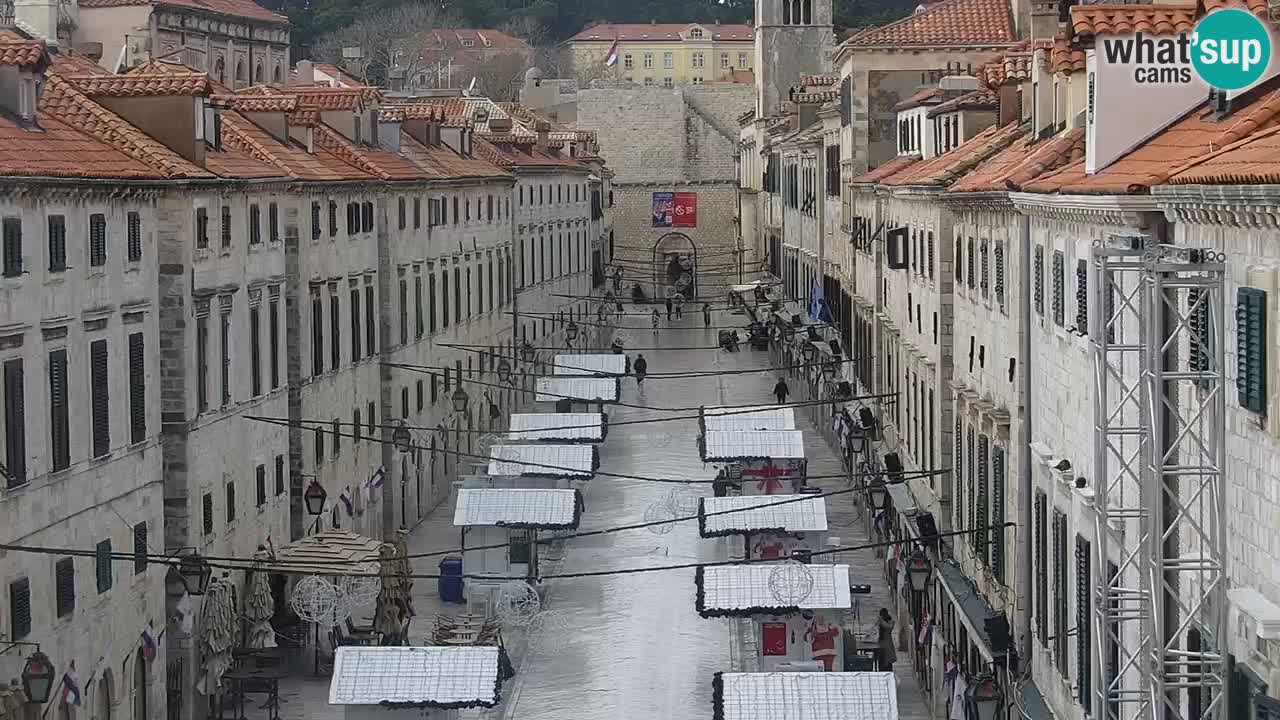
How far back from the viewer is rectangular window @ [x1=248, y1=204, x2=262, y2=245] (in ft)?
129

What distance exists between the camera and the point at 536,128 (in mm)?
95812

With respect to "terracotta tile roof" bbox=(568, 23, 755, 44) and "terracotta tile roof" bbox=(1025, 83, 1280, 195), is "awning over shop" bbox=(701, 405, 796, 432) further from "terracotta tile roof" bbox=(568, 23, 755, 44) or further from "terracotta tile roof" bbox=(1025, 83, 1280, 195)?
"terracotta tile roof" bbox=(568, 23, 755, 44)

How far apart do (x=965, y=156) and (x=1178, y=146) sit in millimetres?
16550

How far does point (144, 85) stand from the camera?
35125mm

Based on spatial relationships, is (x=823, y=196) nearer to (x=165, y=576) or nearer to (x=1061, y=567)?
(x=165, y=576)

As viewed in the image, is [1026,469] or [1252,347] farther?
[1026,469]

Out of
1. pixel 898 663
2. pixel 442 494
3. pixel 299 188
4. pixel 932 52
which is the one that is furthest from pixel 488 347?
pixel 898 663

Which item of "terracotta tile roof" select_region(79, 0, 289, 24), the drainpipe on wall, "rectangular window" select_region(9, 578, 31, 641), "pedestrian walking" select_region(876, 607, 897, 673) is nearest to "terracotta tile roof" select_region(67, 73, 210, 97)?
"rectangular window" select_region(9, 578, 31, 641)

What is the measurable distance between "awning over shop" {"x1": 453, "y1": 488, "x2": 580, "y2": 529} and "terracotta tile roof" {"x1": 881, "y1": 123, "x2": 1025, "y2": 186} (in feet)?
27.9

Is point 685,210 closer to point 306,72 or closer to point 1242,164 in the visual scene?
point 306,72

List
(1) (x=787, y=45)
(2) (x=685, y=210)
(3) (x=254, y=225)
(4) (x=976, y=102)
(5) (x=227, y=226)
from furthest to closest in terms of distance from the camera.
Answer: (2) (x=685, y=210)
(1) (x=787, y=45)
(3) (x=254, y=225)
(4) (x=976, y=102)
(5) (x=227, y=226)

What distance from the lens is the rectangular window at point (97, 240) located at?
3011cm

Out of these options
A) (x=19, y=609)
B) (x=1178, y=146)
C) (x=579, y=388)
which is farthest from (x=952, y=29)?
(x=1178, y=146)

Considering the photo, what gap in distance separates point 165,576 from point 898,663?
487 inches
